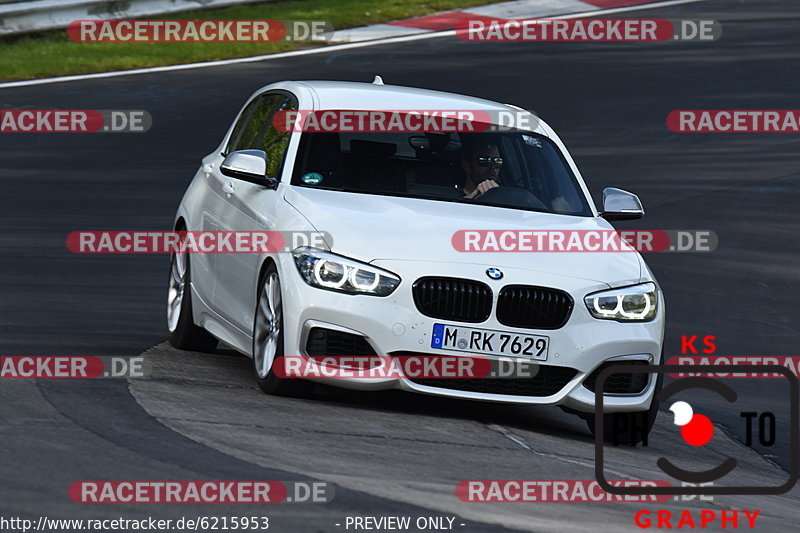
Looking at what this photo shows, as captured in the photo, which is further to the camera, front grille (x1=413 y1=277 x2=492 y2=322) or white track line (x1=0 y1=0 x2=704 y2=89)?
white track line (x1=0 y1=0 x2=704 y2=89)

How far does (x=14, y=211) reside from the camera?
1475cm

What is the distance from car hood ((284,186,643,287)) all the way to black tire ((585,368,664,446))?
69 centimetres

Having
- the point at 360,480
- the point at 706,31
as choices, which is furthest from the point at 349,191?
the point at 706,31

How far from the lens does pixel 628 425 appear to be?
8.35 meters

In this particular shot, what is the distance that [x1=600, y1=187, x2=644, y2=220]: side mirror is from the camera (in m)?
9.04

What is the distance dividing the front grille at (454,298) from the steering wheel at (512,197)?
1162mm

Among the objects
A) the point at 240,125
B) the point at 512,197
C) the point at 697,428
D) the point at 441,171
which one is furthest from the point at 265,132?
the point at 697,428

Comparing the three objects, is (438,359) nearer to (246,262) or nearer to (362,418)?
(362,418)

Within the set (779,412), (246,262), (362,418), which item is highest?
(246,262)

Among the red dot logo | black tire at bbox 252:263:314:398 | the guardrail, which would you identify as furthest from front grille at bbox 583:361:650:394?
the guardrail

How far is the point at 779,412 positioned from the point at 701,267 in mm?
3986

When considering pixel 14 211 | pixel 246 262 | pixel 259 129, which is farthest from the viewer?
pixel 14 211

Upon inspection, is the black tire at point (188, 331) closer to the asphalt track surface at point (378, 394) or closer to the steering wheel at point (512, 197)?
the asphalt track surface at point (378, 394)

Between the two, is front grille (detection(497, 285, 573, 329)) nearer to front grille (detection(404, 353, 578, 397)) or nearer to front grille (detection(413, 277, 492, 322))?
front grille (detection(413, 277, 492, 322))
